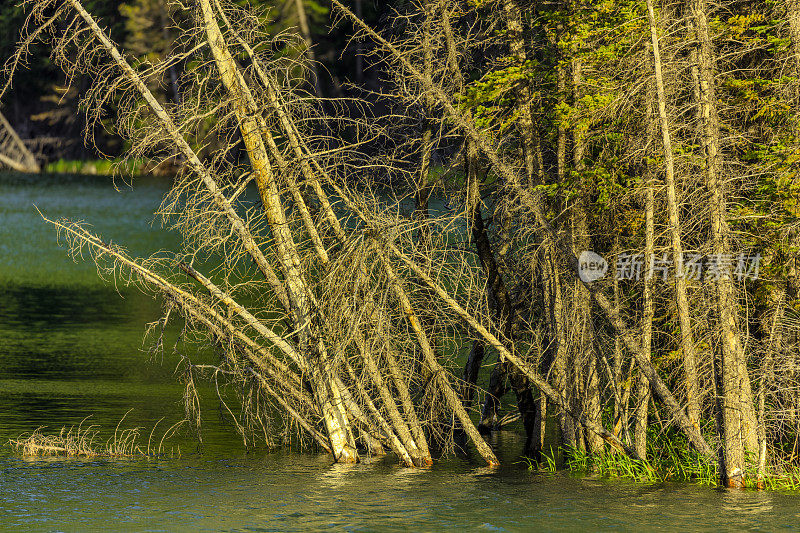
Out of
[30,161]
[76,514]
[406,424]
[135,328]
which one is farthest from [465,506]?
[30,161]

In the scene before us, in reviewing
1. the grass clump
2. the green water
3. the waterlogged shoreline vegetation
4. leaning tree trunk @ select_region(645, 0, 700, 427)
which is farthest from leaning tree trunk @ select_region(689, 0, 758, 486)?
the grass clump

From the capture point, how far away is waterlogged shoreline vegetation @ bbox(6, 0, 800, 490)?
1203 centimetres

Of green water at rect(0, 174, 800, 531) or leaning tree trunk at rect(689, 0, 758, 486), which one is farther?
leaning tree trunk at rect(689, 0, 758, 486)

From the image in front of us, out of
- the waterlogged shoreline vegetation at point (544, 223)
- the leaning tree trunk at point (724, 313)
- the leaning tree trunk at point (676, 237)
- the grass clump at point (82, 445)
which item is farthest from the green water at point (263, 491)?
the leaning tree trunk at point (676, 237)

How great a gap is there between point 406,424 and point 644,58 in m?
5.15

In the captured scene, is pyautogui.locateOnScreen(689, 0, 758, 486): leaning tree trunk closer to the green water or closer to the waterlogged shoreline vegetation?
the waterlogged shoreline vegetation

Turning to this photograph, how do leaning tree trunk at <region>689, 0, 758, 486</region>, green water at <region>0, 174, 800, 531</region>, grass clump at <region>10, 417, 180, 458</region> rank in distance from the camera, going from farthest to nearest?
1. grass clump at <region>10, 417, 180, 458</region>
2. leaning tree trunk at <region>689, 0, 758, 486</region>
3. green water at <region>0, 174, 800, 531</region>

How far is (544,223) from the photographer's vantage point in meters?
13.2

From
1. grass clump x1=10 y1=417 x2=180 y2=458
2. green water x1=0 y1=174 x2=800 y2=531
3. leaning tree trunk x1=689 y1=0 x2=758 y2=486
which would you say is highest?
leaning tree trunk x1=689 y1=0 x2=758 y2=486

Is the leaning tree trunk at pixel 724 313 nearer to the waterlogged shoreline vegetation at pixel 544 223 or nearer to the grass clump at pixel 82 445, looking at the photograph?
the waterlogged shoreline vegetation at pixel 544 223

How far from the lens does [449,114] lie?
44.8ft

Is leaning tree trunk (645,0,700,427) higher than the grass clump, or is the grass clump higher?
leaning tree trunk (645,0,700,427)

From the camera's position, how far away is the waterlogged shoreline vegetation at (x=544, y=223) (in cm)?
1203

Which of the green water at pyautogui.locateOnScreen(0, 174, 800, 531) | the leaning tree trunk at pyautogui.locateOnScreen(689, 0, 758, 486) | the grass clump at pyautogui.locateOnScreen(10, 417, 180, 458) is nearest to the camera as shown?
the green water at pyautogui.locateOnScreen(0, 174, 800, 531)
